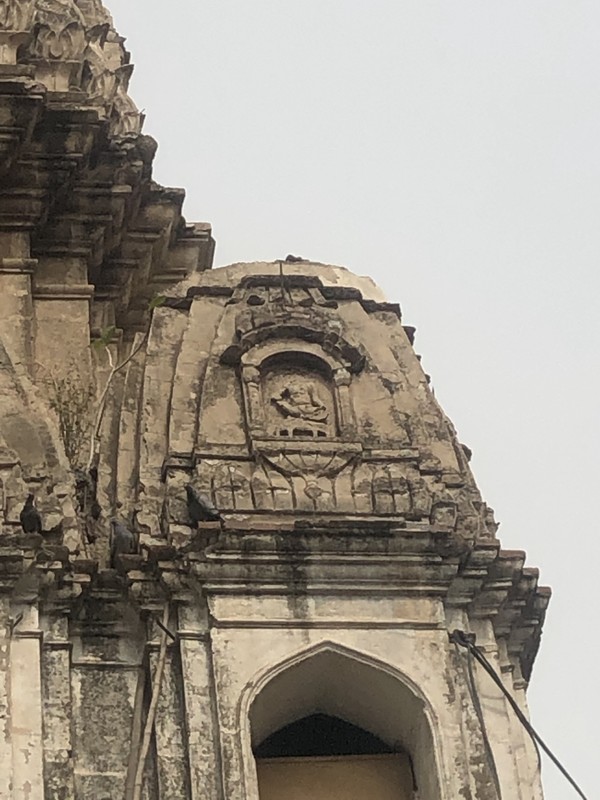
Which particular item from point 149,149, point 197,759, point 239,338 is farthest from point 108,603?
point 149,149

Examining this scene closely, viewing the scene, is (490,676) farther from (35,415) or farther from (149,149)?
(149,149)

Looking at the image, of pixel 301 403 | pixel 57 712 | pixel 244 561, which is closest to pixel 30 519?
pixel 57 712

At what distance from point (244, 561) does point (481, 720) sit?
173cm

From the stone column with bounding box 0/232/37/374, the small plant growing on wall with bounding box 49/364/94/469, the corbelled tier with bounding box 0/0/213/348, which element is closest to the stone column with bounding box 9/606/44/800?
the small plant growing on wall with bounding box 49/364/94/469

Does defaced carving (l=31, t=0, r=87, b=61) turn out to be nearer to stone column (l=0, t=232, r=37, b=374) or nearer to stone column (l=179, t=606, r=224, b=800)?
stone column (l=0, t=232, r=37, b=374)

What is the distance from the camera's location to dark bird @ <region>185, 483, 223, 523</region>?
44.6ft

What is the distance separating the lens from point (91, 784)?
1273 cm

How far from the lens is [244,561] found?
527 inches

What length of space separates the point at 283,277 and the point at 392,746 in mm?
3702

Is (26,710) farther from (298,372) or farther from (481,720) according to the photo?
(298,372)

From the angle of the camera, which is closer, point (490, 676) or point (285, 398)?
point (490, 676)

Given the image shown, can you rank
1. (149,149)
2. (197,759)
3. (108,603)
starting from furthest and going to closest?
(149,149)
(108,603)
(197,759)

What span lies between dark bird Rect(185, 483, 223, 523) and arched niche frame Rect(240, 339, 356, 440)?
2.33ft

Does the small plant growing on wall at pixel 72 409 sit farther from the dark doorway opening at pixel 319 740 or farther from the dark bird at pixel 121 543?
the dark doorway opening at pixel 319 740
